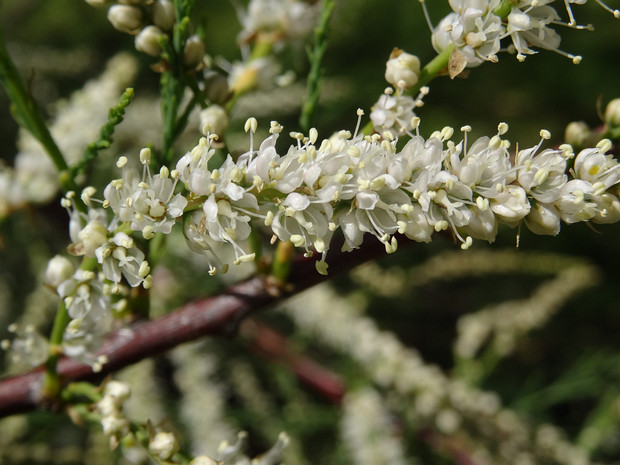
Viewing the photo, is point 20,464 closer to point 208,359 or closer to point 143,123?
point 208,359

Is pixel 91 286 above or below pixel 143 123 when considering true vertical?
above

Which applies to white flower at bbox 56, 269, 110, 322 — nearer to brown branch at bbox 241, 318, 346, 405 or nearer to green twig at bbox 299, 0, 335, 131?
green twig at bbox 299, 0, 335, 131

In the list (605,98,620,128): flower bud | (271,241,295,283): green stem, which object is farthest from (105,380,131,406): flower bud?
(605,98,620,128): flower bud

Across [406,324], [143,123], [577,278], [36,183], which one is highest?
[36,183]

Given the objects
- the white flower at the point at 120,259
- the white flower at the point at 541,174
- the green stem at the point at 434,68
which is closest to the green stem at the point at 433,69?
the green stem at the point at 434,68

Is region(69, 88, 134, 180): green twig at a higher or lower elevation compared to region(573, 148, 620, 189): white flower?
higher

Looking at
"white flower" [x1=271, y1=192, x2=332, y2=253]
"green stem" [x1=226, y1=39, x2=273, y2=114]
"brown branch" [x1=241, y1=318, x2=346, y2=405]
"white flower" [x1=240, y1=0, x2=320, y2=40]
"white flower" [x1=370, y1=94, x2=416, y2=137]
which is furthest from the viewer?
"brown branch" [x1=241, y1=318, x2=346, y2=405]

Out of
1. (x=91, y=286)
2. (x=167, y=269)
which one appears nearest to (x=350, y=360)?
(x=167, y=269)

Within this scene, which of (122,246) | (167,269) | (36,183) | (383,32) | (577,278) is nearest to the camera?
(122,246)
